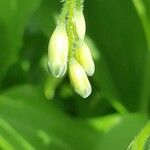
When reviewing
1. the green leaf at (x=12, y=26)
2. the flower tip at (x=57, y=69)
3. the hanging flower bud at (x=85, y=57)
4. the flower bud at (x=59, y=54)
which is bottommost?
the flower tip at (x=57, y=69)

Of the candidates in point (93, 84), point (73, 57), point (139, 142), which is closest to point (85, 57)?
point (73, 57)

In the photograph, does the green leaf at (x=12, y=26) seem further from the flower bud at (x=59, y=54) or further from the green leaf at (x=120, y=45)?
the flower bud at (x=59, y=54)

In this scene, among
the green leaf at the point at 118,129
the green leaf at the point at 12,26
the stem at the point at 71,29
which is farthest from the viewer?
the green leaf at the point at 12,26

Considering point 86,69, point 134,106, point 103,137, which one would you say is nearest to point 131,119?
point 103,137

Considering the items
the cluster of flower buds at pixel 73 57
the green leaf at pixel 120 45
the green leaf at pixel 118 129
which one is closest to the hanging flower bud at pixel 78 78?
the cluster of flower buds at pixel 73 57

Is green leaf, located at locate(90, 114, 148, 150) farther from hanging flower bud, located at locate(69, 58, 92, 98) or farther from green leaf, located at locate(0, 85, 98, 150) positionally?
hanging flower bud, located at locate(69, 58, 92, 98)

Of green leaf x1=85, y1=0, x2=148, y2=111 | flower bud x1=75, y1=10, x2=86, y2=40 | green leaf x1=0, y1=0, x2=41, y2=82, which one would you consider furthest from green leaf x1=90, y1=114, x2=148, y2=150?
flower bud x1=75, y1=10, x2=86, y2=40

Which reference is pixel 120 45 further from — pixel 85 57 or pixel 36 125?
pixel 85 57
